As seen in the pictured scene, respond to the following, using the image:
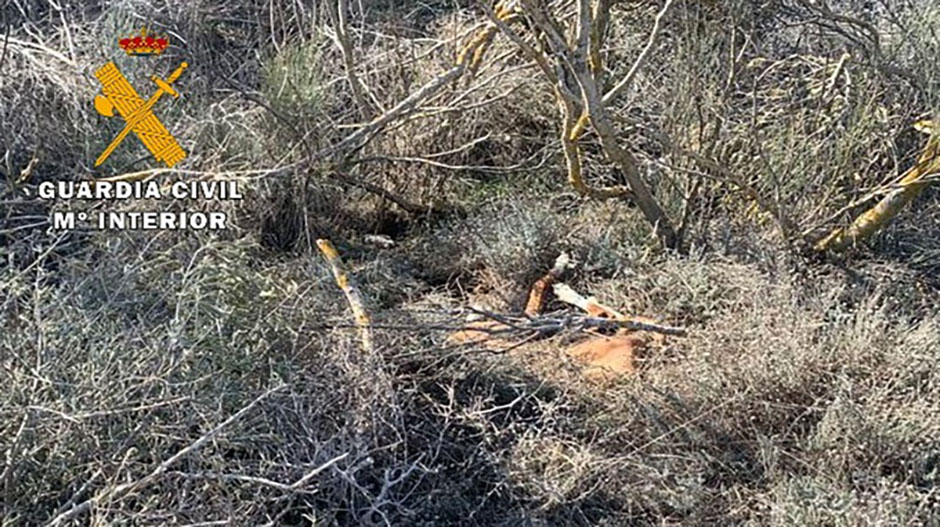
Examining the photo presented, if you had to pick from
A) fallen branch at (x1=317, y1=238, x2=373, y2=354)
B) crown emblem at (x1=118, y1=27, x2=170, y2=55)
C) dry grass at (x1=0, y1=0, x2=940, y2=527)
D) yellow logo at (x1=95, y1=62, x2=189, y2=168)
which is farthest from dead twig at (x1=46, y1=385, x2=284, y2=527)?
crown emblem at (x1=118, y1=27, x2=170, y2=55)

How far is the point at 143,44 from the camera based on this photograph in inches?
192

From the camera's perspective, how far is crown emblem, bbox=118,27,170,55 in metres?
4.74

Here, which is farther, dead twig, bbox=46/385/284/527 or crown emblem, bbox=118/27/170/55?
crown emblem, bbox=118/27/170/55

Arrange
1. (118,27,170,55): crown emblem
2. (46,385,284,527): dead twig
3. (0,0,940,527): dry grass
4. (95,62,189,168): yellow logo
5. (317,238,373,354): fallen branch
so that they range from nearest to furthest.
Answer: (46,385,284,527): dead twig < (0,0,940,527): dry grass < (317,238,373,354): fallen branch < (95,62,189,168): yellow logo < (118,27,170,55): crown emblem

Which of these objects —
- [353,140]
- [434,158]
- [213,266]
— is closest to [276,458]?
[213,266]

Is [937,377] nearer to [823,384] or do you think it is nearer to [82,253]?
[823,384]

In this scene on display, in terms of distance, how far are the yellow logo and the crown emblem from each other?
19 centimetres

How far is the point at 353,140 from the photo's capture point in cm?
387

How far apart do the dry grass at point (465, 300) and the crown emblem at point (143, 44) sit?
86mm

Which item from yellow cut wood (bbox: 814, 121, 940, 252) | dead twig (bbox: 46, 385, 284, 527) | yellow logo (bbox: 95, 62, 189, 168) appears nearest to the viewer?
dead twig (bbox: 46, 385, 284, 527)

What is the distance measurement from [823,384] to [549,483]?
0.90m

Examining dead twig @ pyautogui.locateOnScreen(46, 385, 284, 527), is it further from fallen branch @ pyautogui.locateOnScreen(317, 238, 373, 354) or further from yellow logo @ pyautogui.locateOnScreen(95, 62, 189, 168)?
yellow logo @ pyautogui.locateOnScreen(95, 62, 189, 168)

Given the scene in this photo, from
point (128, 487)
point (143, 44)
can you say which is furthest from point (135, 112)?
point (128, 487)

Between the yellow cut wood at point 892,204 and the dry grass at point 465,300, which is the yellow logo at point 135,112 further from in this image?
the yellow cut wood at point 892,204
